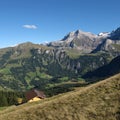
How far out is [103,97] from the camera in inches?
1423

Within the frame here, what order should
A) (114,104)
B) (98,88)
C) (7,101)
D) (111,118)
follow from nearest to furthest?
(111,118) < (114,104) < (98,88) < (7,101)

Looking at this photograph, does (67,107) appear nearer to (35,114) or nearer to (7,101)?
(35,114)

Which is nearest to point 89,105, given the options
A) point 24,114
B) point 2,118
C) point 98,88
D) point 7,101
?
point 98,88

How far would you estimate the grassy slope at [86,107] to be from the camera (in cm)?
3281

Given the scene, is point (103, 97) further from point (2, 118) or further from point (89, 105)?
point (2, 118)

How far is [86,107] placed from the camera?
34562 mm

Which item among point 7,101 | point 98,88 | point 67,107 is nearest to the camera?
point 67,107

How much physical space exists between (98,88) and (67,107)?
19.4 ft

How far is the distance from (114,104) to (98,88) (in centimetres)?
612

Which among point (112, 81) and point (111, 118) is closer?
point (111, 118)

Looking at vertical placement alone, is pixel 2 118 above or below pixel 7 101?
above

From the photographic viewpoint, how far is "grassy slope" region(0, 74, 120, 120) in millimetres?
32812

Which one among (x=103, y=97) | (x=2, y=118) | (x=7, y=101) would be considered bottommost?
(x=7, y=101)

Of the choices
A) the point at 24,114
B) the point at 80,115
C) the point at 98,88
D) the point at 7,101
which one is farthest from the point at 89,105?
the point at 7,101
